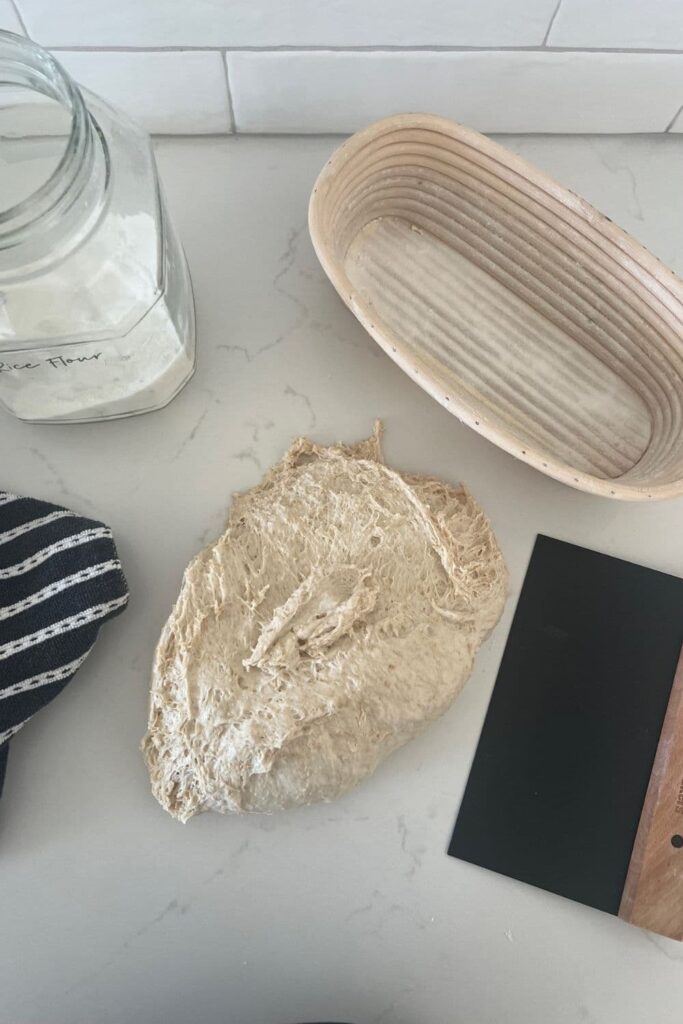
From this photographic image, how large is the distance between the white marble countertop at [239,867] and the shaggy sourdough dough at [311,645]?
2.1 inches

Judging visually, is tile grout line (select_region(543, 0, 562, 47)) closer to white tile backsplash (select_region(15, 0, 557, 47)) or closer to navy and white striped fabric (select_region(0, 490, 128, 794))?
white tile backsplash (select_region(15, 0, 557, 47))

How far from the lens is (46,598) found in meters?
0.53

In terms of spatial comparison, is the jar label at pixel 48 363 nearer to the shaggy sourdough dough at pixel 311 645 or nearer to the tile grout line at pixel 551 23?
the shaggy sourdough dough at pixel 311 645

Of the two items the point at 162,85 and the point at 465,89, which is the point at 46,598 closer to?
the point at 162,85

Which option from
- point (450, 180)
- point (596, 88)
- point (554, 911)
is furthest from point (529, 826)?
point (596, 88)

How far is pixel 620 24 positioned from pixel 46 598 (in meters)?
0.62

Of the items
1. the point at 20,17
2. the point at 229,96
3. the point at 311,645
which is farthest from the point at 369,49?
the point at 311,645

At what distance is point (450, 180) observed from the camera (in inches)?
23.9

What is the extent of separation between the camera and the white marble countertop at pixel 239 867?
0.53 metres

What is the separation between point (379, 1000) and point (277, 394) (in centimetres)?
46

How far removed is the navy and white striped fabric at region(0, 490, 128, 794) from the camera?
52cm

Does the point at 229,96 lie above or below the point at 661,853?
above

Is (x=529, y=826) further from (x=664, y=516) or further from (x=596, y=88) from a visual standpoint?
(x=596, y=88)

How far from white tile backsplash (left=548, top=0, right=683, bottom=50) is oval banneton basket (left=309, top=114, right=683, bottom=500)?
124 mm
